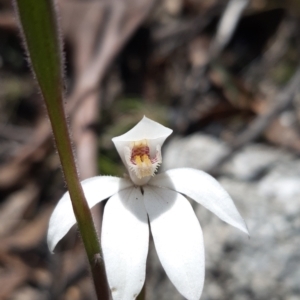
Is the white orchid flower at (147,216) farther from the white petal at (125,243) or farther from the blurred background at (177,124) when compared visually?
the blurred background at (177,124)

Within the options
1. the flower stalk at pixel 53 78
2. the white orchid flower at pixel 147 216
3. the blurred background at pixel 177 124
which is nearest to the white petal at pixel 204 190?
the white orchid flower at pixel 147 216

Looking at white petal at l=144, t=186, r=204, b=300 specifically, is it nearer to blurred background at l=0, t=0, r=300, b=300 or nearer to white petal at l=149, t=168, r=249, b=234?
white petal at l=149, t=168, r=249, b=234

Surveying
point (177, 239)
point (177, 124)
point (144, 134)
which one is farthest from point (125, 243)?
point (177, 124)

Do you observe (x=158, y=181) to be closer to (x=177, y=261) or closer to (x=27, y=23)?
(x=177, y=261)

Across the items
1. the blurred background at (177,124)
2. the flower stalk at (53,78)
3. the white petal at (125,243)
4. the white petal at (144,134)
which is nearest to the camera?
the flower stalk at (53,78)

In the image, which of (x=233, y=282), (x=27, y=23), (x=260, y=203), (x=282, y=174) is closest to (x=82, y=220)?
(x=27, y=23)

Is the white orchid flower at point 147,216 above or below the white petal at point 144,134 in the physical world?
below
